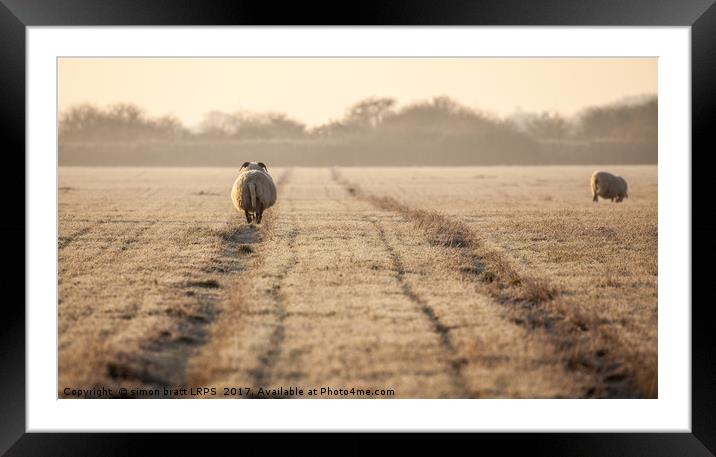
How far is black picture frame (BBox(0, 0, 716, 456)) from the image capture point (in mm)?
7887

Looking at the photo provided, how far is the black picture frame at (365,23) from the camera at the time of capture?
789cm

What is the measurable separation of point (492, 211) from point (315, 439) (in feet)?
52.3

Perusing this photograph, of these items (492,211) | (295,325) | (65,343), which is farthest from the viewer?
(492,211)

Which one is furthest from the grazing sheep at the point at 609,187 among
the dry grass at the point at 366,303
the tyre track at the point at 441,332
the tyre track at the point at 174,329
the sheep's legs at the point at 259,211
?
the tyre track at the point at 174,329

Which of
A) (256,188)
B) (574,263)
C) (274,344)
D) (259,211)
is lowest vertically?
(274,344)

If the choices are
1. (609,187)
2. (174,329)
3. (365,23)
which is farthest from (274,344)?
(609,187)

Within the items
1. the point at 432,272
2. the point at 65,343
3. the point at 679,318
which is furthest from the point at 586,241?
the point at 65,343

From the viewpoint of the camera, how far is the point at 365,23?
8.09 meters

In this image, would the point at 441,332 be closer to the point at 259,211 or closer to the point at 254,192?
the point at 254,192

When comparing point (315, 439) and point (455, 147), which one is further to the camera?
point (455, 147)

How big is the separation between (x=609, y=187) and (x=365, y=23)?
2172 cm

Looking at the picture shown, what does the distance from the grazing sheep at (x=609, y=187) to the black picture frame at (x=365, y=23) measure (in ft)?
63.7

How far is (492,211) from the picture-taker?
22.4 meters

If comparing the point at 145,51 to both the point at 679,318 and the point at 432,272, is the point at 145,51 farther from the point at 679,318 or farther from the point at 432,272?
the point at 679,318
